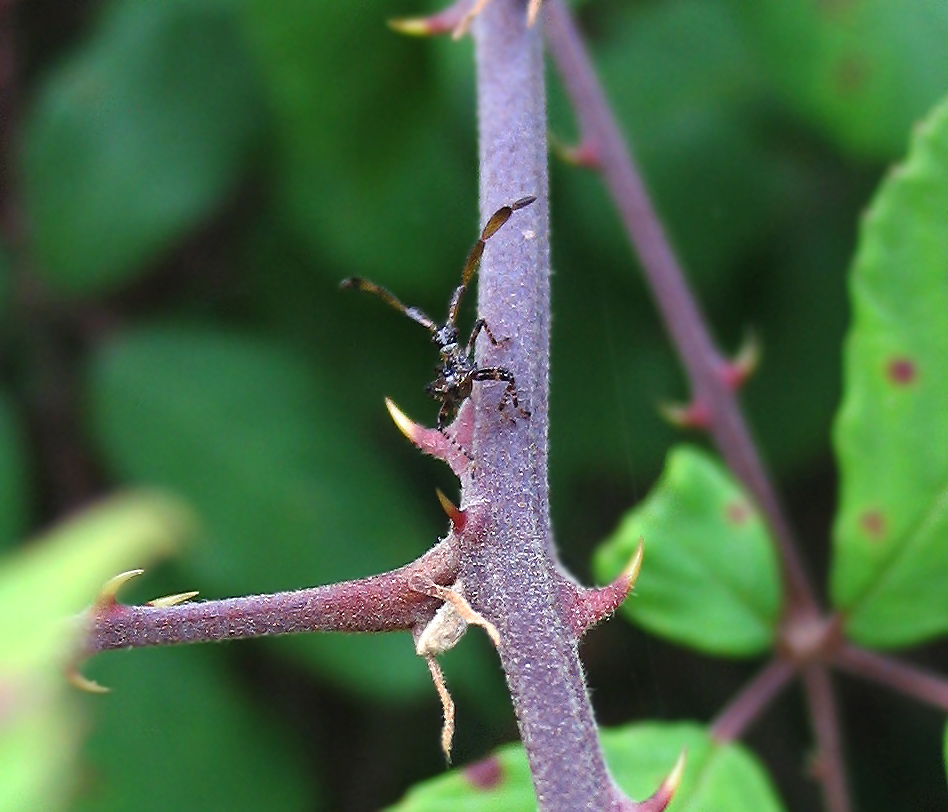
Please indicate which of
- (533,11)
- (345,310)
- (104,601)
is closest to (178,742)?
(345,310)

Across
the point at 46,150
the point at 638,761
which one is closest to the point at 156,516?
the point at 638,761

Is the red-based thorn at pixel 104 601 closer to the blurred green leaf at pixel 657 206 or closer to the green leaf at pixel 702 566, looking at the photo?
the green leaf at pixel 702 566

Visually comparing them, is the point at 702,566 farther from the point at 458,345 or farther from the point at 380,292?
the point at 380,292

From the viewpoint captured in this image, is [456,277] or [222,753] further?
[456,277]

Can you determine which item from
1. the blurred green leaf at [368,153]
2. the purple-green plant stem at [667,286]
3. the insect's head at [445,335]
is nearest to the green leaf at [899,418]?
the purple-green plant stem at [667,286]

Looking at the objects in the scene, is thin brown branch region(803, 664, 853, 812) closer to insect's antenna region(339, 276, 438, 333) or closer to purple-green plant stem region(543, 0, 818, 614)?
purple-green plant stem region(543, 0, 818, 614)

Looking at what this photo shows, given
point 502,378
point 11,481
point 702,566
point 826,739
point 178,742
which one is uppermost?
point 502,378

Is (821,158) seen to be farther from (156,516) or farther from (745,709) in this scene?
(156,516)
